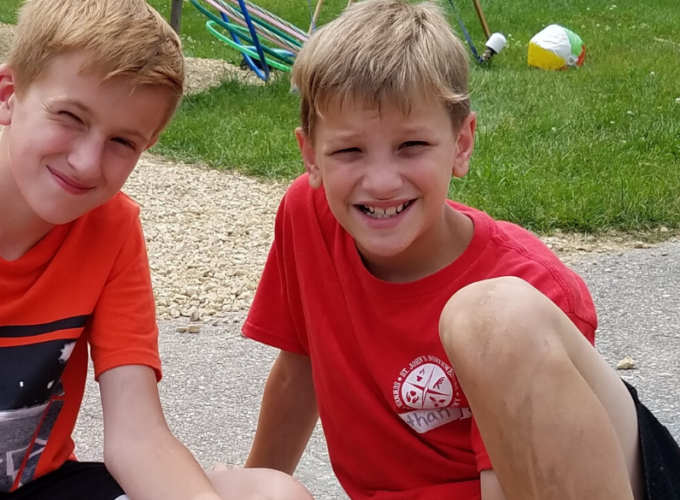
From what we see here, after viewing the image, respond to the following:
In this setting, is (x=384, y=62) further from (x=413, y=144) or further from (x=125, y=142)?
(x=125, y=142)

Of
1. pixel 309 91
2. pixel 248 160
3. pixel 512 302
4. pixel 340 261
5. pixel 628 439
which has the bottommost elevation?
pixel 248 160

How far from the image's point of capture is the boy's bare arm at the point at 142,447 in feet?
5.52

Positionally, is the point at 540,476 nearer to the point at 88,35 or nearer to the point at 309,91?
the point at 309,91

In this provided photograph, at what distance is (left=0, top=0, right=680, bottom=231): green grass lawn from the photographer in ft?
14.1

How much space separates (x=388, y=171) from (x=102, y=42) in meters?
0.59

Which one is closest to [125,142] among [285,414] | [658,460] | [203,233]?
[285,414]

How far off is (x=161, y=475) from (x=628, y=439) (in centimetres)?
85

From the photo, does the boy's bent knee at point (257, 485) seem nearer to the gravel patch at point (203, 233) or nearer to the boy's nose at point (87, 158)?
the boy's nose at point (87, 158)

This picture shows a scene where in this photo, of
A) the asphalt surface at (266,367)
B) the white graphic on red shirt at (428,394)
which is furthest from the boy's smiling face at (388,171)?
the asphalt surface at (266,367)

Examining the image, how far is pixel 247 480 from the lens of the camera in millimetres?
1782

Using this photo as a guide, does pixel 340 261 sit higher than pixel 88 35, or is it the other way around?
pixel 88 35

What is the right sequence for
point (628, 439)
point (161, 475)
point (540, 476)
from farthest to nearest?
point (161, 475), point (628, 439), point (540, 476)

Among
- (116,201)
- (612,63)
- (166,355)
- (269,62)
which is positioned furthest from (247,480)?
(612,63)

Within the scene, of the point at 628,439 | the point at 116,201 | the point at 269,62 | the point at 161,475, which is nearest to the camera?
the point at 628,439
